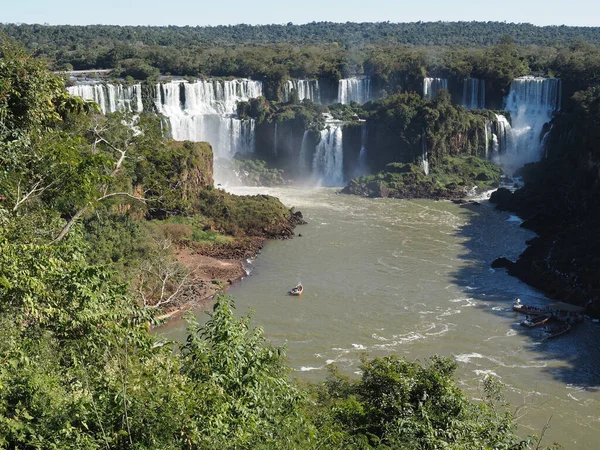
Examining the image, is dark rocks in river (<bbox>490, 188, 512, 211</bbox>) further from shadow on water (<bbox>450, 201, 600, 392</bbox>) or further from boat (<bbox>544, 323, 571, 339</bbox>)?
boat (<bbox>544, 323, 571, 339</bbox>)

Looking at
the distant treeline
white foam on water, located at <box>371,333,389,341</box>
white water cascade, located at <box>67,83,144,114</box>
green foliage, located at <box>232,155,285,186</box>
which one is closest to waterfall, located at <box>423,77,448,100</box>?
green foliage, located at <box>232,155,285,186</box>

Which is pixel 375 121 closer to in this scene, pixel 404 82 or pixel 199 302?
pixel 404 82

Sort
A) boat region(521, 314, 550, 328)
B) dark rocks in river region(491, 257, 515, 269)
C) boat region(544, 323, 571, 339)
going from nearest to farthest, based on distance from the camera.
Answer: boat region(544, 323, 571, 339) → boat region(521, 314, 550, 328) → dark rocks in river region(491, 257, 515, 269)

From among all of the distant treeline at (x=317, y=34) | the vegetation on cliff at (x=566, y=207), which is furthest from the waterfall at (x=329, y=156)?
the distant treeline at (x=317, y=34)

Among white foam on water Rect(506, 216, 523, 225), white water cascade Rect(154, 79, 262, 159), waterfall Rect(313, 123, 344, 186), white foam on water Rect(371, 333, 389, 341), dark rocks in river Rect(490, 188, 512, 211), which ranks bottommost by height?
white foam on water Rect(371, 333, 389, 341)

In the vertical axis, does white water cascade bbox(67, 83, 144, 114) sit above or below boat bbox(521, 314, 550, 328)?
above

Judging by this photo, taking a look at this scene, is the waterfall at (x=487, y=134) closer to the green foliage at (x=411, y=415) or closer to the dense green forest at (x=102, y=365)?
the green foliage at (x=411, y=415)

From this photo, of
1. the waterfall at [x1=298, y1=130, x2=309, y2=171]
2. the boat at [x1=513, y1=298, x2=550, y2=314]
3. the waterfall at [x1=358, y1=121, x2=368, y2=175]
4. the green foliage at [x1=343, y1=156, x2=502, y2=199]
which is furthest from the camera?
the waterfall at [x1=298, y1=130, x2=309, y2=171]

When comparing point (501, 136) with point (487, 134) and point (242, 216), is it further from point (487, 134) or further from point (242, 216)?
point (242, 216)
